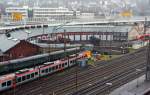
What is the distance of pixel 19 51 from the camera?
17.8 m

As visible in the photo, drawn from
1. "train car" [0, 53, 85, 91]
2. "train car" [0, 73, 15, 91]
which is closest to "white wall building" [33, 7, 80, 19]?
"train car" [0, 53, 85, 91]

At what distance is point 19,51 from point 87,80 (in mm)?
5500

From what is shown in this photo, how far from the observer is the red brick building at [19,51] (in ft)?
54.6

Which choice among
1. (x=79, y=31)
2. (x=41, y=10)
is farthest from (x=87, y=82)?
(x=41, y=10)

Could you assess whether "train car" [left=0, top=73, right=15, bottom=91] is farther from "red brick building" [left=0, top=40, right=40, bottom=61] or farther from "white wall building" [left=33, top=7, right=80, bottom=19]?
"white wall building" [left=33, top=7, right=80, bottom=19]

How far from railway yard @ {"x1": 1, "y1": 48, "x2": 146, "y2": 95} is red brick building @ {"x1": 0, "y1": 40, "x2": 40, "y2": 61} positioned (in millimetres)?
3210

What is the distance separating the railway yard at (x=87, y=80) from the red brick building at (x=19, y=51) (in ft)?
10.5

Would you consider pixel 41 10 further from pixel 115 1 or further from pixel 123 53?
pixel 115 1

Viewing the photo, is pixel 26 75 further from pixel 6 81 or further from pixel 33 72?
pixel 6 81

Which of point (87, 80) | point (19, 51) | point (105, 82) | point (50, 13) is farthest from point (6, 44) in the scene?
point (50, 13)

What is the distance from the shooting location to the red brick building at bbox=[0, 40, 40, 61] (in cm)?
1663

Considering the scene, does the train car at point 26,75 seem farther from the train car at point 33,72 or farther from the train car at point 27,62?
the train car at point 27,62

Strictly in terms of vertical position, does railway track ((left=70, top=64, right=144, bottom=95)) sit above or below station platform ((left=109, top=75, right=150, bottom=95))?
below

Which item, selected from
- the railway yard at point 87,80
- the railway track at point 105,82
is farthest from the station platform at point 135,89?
the railway track at point 105,82
